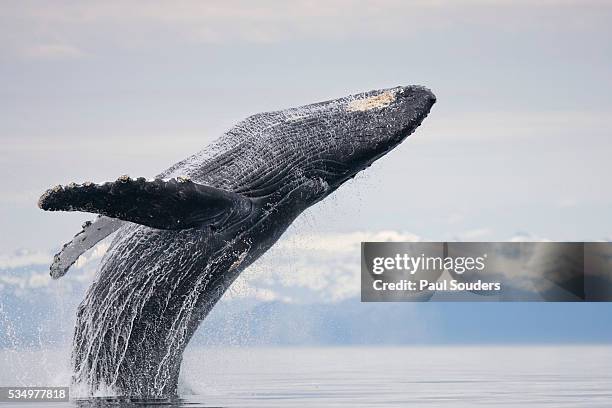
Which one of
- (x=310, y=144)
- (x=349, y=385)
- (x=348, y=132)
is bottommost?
(x=349, y=385)

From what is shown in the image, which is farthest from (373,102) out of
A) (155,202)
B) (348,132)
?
(155,202)

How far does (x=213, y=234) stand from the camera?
12609mm

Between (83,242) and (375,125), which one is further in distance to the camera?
(83,242)

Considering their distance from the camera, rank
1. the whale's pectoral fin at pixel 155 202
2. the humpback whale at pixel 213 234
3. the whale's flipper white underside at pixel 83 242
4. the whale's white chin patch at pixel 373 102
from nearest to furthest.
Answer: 1. the whale's pectoral fin at pixel 155 202
2. the humpback whale at pixel 213 234
3. the whale's white chin patch at pixel 373 102
4. the whale's flipper white underside at pixel 83 242

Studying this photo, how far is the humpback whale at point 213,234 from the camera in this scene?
12.9 m

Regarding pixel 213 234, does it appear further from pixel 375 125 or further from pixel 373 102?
pixel 373 102

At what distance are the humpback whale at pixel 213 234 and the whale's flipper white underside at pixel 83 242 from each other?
0.02m

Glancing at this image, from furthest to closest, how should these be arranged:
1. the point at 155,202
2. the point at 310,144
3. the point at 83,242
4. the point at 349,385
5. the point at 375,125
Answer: the point at 349,385, the point at 83,242, the point at 375,125, the point at 310,144, the point at 155,202

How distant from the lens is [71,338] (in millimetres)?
13617

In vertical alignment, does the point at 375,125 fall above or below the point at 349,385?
above

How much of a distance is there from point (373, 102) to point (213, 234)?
8.20ft

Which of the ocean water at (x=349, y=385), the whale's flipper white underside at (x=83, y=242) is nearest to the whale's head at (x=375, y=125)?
the ocean water at (x=349, y=385)

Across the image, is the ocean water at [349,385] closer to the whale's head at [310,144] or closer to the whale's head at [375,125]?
the whale's head at [310,144]

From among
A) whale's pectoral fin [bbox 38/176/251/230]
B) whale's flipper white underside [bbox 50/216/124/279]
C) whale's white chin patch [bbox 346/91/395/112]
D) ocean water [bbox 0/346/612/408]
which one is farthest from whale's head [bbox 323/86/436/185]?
whale's flipper white underside [bbox 50/216/124/279]
